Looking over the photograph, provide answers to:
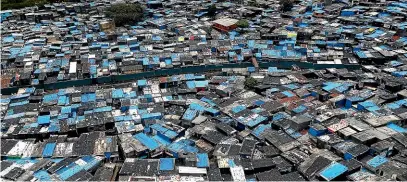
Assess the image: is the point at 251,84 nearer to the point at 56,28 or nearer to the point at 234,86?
the point at 234,86

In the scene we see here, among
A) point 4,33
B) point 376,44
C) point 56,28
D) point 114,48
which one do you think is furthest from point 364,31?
point 4,33

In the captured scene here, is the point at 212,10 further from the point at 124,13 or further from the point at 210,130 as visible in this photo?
the point at 210,130

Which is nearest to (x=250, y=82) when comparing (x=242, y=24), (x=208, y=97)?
(x=208, y=97)

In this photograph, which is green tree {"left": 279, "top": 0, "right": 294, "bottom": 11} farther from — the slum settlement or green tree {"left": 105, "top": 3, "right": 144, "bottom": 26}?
green tree {"left": 105, "top": 3, "right": 144, "bottom": 26}

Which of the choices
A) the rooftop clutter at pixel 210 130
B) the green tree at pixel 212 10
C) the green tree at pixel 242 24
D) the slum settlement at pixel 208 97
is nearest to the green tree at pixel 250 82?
the slum settlement at pixel 208 97

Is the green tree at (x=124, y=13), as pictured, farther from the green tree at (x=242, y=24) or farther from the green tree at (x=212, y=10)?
the green tree at (x=242, y=24)

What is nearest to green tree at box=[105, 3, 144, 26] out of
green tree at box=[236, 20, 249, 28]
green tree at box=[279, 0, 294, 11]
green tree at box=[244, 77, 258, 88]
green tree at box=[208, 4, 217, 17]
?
green tree at box=[208, 4, 217, 17]
